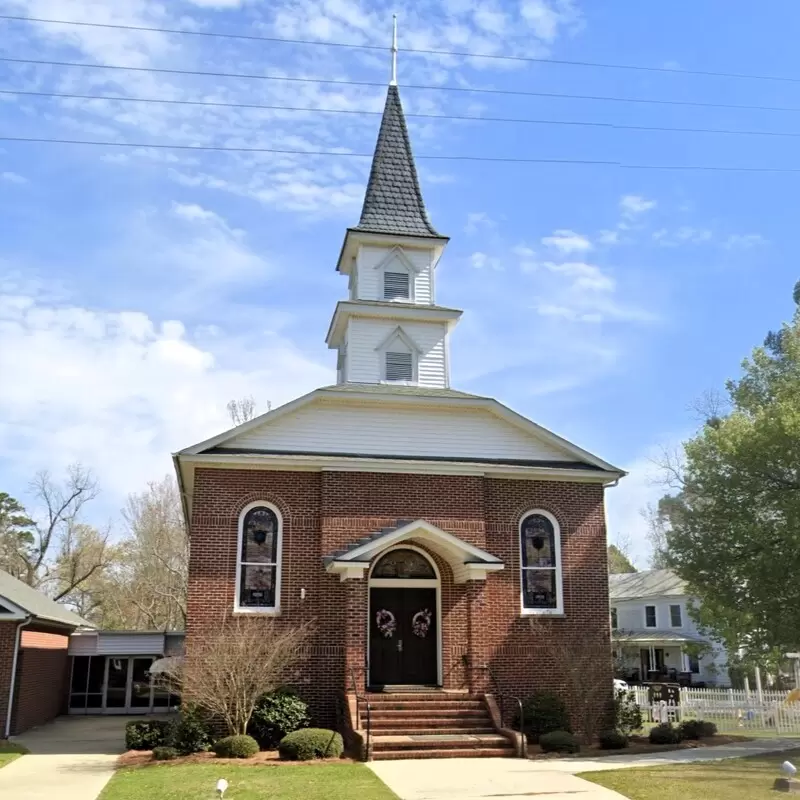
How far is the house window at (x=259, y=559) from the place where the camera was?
18.8 metres

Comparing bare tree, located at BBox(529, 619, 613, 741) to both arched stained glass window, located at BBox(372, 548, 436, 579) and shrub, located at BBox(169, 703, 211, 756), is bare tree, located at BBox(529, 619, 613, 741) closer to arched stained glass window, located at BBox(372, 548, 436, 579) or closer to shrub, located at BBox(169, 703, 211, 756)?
arched stained glass window, located at BBox(372, 548, 436, 579)

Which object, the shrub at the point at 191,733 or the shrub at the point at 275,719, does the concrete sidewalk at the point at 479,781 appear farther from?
the shrub at the point at 191,733

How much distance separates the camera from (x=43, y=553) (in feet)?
180

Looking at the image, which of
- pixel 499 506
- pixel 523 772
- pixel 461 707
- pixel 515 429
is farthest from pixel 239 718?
pixel 515 429

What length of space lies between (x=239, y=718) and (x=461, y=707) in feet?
14.9

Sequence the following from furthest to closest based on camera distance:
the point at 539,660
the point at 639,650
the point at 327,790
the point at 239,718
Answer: the point at 639,650
the point at 539,660
the point at 239,718
the point at 327,790

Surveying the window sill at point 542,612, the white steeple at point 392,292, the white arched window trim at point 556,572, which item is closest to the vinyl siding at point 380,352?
the white steeple at point 392,292

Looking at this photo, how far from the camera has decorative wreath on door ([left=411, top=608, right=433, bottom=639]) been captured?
1969 centimetres

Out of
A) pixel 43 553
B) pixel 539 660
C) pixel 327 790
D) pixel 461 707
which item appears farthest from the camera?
pixel 43 553

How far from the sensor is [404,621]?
19719 mm

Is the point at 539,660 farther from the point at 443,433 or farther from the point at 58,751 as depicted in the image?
the point at 58,751

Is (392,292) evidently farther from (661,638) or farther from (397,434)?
(661,638)

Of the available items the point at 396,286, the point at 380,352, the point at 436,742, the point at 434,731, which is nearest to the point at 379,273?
the point at 396,286

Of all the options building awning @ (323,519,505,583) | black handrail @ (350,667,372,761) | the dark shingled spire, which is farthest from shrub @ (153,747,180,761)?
the dark shingled spire
